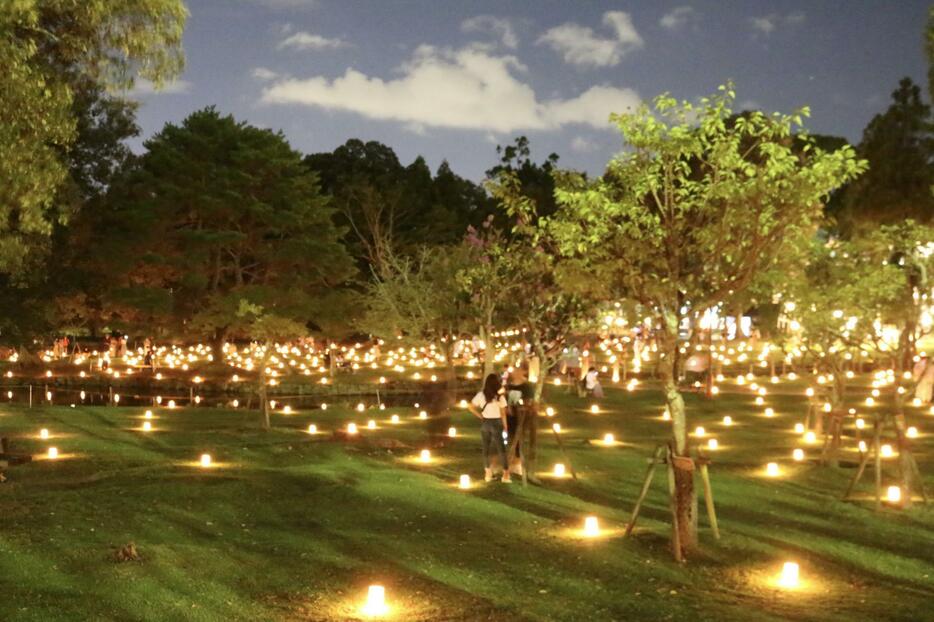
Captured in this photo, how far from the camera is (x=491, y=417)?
53.9ft

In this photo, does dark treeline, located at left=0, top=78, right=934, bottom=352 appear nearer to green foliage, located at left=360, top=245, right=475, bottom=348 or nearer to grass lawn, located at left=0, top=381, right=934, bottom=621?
green foliage, located at left=360, top=245, right=475, bottom=348

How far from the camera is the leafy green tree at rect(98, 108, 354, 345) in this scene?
146 ft

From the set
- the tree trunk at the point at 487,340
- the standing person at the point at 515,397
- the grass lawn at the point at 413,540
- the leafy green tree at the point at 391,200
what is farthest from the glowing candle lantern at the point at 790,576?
the leafy green tree at the point at 391,200

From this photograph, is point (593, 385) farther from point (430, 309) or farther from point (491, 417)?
point (491, 417)

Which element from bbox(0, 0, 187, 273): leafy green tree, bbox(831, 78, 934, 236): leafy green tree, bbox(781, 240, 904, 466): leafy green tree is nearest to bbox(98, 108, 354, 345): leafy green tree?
bbox(831, 78, 934, 236): leafy green tree

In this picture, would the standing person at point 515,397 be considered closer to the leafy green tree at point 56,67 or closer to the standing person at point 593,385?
the leafy green tree at point 56,67

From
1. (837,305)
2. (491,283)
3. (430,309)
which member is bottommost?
(837,305)

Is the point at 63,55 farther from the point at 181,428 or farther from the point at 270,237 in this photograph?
the point at 270,237

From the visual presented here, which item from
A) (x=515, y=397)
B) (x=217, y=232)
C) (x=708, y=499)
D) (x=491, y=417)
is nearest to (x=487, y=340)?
(x=515, y=397)

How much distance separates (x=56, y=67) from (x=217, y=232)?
1270 inches

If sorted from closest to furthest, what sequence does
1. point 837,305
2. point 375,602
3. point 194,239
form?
1. point 375,602
2. point 837,305
3. point 194,239

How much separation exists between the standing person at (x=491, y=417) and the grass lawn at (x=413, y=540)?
0.54 metres

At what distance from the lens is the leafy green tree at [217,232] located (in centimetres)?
4453

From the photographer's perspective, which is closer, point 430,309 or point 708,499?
point 708,499
